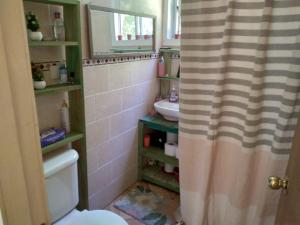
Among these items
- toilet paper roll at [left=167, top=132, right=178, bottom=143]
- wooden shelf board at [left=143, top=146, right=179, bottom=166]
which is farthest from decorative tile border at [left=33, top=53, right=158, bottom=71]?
wooden shelf board at [left=143, top=146, right=179, bottom=166]

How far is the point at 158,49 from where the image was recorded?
2.48 meters

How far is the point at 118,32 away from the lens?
6.29 ft

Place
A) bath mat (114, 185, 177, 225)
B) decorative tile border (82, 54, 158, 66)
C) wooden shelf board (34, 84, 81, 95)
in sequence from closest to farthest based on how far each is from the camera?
wooden shelf board (34, 84, 81, 95), decorative tile border (82, 54, 158, 66), bath mat (114, 185, 177, 225)

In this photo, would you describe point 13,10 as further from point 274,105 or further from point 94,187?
point 94,187

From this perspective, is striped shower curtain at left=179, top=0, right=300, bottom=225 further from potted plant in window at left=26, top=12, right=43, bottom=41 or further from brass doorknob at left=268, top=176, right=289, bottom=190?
potted plant in window at left=26, top=12, right=43, bottom=41

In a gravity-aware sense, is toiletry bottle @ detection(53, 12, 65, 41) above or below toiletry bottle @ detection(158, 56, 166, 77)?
above

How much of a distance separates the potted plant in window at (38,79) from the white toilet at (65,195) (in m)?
0.45

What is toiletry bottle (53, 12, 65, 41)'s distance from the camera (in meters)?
1.43

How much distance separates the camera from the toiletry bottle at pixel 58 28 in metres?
1.43

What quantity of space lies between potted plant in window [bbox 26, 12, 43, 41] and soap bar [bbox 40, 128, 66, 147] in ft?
1.87

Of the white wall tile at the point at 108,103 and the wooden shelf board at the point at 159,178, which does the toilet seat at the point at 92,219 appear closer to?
the white wall tile at the point at 108,103

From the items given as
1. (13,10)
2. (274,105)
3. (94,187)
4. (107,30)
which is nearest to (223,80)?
(274,105)

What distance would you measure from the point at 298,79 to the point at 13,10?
1228 millimetres

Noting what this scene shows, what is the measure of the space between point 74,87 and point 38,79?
223mm
